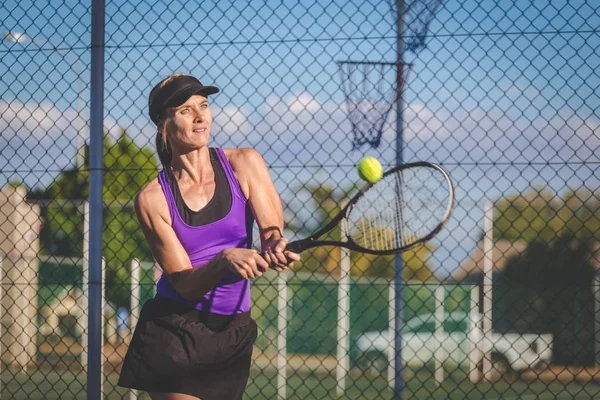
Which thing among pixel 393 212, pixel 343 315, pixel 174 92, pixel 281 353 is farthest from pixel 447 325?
pixel 174 92

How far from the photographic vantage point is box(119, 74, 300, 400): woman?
2947 mm

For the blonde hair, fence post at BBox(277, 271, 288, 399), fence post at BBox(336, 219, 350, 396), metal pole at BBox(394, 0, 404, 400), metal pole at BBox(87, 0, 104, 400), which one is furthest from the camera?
fence post at BBox(336, 219, 350, 396)

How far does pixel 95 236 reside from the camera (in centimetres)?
385

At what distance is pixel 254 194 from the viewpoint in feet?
9.87

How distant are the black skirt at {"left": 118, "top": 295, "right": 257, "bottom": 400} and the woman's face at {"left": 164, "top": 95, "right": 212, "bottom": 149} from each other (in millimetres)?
609

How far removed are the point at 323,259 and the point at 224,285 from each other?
12.2 m

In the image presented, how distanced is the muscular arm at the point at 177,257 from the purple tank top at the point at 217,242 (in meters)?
0.05

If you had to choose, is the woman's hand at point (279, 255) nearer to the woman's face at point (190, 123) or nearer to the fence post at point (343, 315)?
the woman's face at point (190, 123)

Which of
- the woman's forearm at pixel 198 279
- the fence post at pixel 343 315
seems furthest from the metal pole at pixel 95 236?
the fence post at pixel 343 315

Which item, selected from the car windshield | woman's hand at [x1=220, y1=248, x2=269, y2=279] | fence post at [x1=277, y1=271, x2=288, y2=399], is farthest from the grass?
woman's hand at [x1=220, y1=248, x2=269, y2=279]

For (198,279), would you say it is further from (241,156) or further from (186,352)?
(241,156)

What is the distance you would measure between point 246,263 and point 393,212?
116 cm

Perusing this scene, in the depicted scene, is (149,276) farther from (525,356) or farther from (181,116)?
(181,116)

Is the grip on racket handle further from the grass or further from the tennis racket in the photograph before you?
the grass
